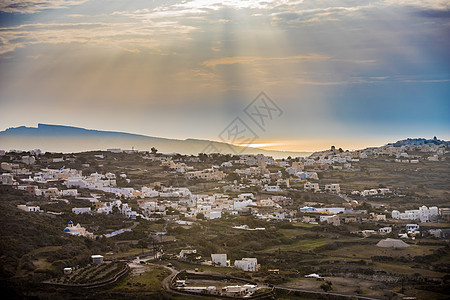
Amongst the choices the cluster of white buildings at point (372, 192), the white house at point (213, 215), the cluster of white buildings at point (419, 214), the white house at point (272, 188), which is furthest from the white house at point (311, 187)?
the white house at point (213, 215)

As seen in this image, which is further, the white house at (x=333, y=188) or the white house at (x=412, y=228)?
the white house at (x=333, y=188)

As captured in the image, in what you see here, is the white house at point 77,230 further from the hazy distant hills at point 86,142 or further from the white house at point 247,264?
the hazy distant hills at point 86,142

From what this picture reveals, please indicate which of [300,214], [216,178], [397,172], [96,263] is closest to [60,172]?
[216,178]

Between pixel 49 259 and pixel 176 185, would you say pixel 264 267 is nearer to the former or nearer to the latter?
pixel 49 259

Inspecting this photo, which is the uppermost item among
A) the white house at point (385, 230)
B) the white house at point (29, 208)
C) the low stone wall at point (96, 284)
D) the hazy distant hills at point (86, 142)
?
the hazy distant hills at point (86, 142)

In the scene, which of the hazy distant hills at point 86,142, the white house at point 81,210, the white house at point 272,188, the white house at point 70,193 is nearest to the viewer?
the white house at point 81,210

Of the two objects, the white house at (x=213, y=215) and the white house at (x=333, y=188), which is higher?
the white house at (x=333, y=188)

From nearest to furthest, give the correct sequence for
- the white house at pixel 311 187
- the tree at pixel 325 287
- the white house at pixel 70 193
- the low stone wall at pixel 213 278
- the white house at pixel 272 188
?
the low stone wall at pixel 213 278
the tree at pixel 325 287
the white house at pixel 70 193
the white house at pixel 272 188
the white house at pixel 311 187
